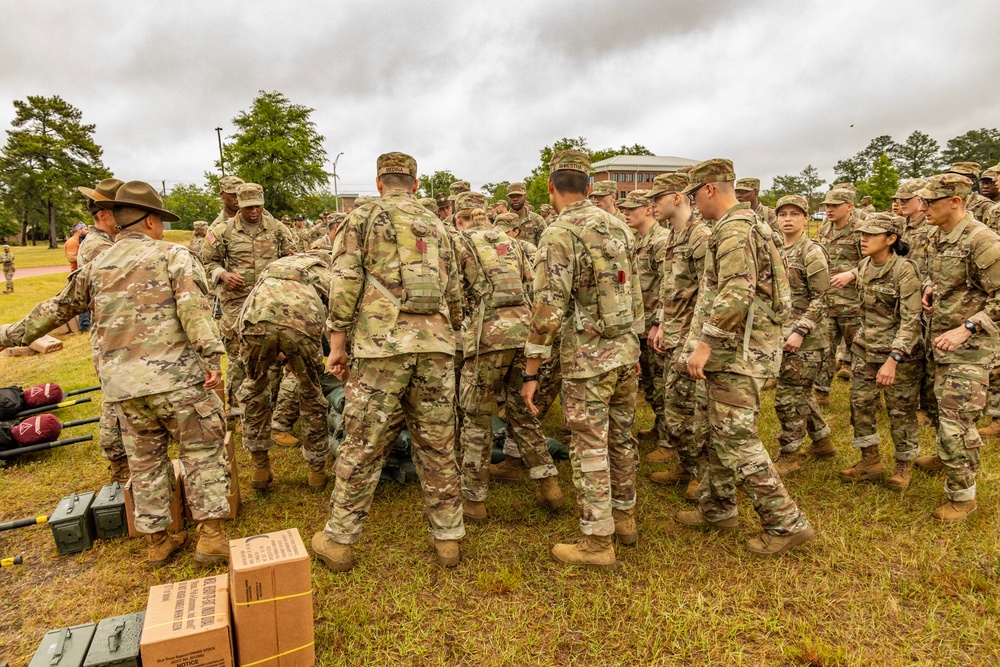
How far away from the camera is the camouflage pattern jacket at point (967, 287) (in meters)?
4.31

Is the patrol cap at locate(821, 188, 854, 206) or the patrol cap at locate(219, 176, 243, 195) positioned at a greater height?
the patrol cap at locate(219, 176, 243, 195)

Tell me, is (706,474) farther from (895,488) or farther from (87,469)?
(87,469)

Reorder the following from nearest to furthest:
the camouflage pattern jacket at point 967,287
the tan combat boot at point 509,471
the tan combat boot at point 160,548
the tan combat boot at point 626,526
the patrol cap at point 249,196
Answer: the tan combat boot at point 160,548, the tan combat boot at point 626,526, the camouflage pattern jacket at point 967,287, the tan combat boot at point 509,471, the patrol cap at point 249,196

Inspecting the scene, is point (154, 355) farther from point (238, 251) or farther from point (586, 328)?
point (238, 251)

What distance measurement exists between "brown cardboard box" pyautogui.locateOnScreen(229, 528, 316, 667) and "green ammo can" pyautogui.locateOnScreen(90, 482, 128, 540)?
1.90 metres

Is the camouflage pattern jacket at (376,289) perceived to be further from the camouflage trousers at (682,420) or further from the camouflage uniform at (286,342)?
the camouflage trousers at (682,420)

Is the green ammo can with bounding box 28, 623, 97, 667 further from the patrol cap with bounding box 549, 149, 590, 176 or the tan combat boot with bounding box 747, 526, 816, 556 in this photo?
the tan combat boot with bounding box 747, 526, 816, 556


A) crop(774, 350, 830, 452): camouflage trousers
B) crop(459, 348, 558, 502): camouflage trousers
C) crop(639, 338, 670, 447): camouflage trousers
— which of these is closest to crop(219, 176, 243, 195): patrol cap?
crop(459, 348, 558, 502): camouflage trousers

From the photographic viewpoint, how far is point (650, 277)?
6395 millimetres

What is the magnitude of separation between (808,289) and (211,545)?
580cm

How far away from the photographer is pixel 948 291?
4.68 m

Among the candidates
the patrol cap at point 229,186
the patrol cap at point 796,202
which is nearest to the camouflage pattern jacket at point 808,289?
the patrol cap at point 796,202

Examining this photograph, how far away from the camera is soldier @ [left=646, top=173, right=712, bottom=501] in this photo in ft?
16.3

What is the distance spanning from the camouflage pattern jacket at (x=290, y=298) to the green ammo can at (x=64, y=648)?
251 cm
